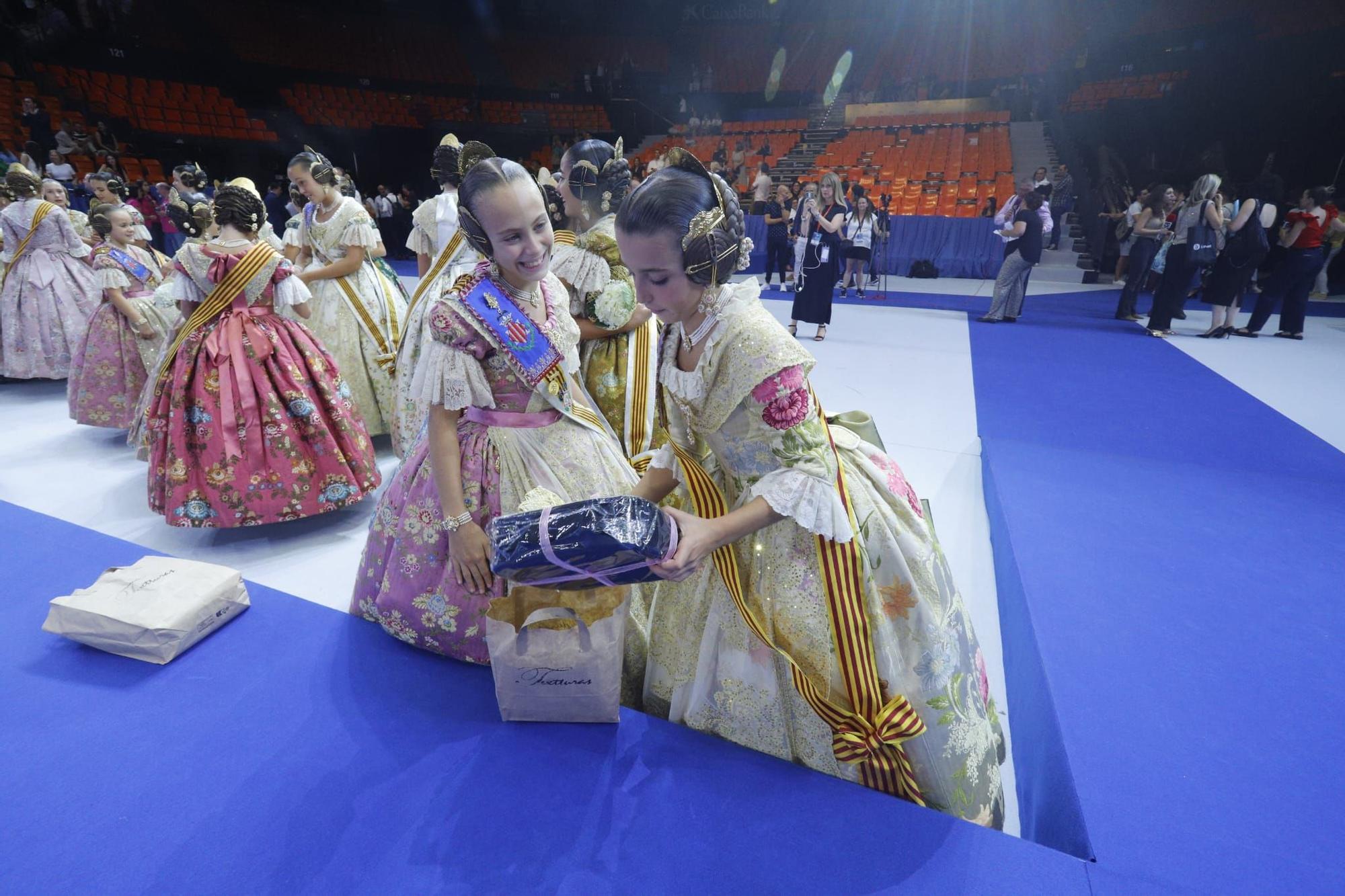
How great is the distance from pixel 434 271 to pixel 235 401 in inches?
38.8

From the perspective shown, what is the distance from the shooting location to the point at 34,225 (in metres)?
4.05

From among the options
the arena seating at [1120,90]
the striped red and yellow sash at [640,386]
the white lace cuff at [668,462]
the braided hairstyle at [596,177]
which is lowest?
the striped red and yellow sash at [640,386]

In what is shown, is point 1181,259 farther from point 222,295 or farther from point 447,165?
point 222,295

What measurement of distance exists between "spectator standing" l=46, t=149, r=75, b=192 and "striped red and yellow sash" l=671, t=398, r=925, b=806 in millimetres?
11496

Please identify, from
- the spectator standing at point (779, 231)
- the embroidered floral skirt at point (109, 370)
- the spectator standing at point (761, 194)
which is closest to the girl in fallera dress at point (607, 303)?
the embroidered floral skirt at point (109, 370)

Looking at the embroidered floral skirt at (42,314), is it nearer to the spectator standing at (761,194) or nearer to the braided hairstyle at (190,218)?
the braided hairstyle at (190,218)

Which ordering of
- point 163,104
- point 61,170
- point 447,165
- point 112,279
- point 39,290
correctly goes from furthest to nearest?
point 163,104
point 61,170
point 39,290
point 112,279
point 447,165

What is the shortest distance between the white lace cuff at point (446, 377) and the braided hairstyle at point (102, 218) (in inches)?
144

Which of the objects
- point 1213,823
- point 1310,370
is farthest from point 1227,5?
point 1213,823

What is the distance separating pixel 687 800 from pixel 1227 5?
67.9 feet

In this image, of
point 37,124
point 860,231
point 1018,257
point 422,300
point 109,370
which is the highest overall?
point 37,124

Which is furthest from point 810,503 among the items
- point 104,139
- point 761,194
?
point 104,139

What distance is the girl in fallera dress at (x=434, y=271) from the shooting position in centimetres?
279

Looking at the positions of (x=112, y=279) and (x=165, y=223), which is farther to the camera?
(x=165, y=223)
